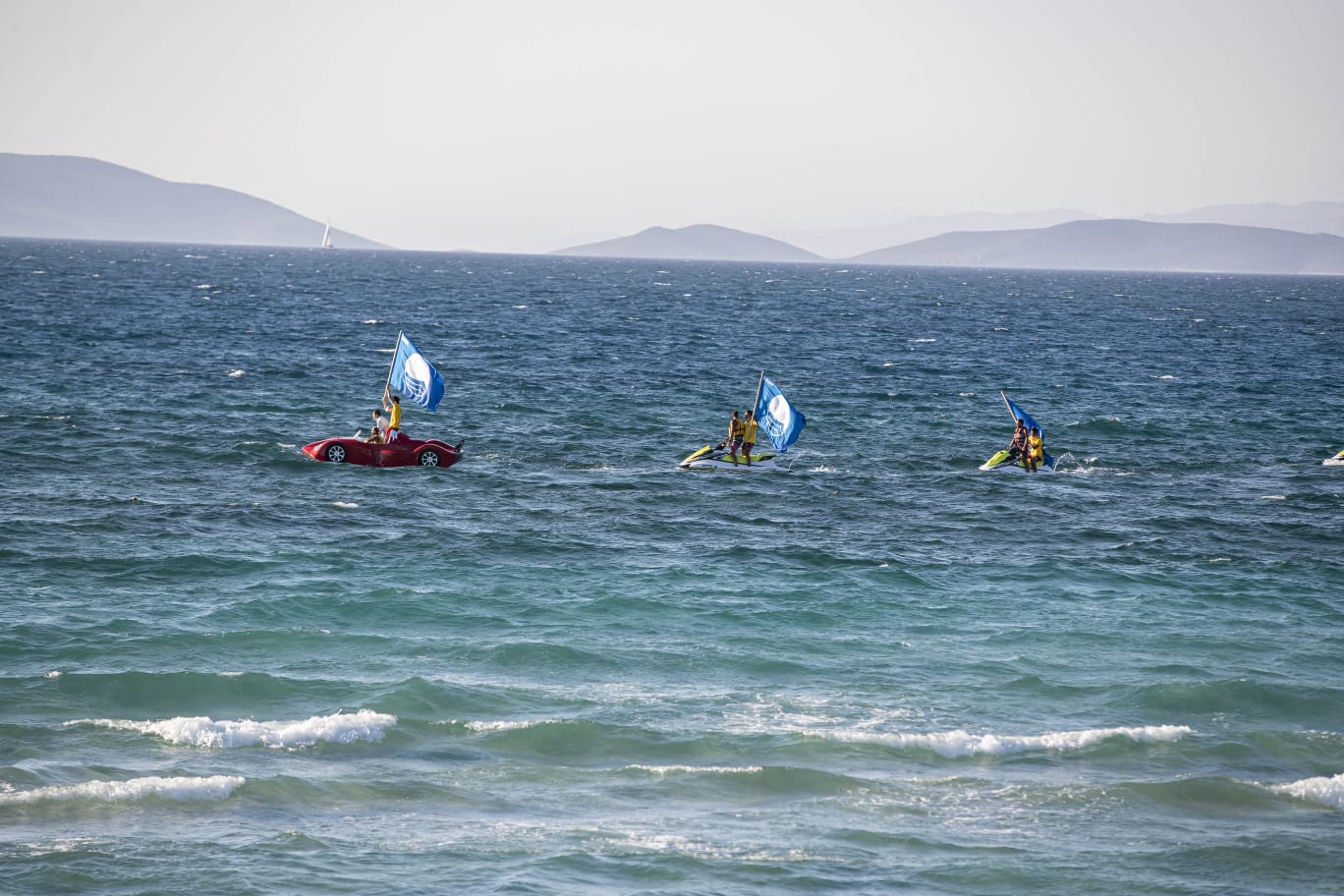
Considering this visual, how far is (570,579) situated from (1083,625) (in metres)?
10.9

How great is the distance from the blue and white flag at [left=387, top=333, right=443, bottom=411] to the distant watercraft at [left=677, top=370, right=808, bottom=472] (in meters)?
8.27

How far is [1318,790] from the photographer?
1900cm

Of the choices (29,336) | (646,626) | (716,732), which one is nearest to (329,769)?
(716,732)

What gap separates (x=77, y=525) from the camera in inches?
1247

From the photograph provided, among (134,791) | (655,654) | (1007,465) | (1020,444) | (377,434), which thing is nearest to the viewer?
(134,791)

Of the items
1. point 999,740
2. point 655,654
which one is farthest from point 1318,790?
point 655,654

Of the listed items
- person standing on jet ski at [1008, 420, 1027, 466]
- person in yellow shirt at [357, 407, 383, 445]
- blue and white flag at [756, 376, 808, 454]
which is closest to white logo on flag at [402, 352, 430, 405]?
person in yellow shirt at [357, 407, 383, 445]

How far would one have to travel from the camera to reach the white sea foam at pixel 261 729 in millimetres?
19906

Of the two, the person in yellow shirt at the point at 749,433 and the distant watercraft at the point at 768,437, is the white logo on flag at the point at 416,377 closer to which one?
the distant watercraft at the point at 768,437

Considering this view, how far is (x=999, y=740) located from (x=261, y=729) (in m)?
11.4

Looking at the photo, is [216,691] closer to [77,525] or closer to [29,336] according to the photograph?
[77,525]

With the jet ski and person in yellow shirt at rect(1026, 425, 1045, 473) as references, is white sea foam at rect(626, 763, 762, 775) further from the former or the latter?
person in yellow shirt at rect(1026, 425, 1045, 473)

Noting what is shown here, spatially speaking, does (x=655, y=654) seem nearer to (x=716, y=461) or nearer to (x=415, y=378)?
(x=415, y=378)

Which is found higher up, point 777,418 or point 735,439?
point 777,418
